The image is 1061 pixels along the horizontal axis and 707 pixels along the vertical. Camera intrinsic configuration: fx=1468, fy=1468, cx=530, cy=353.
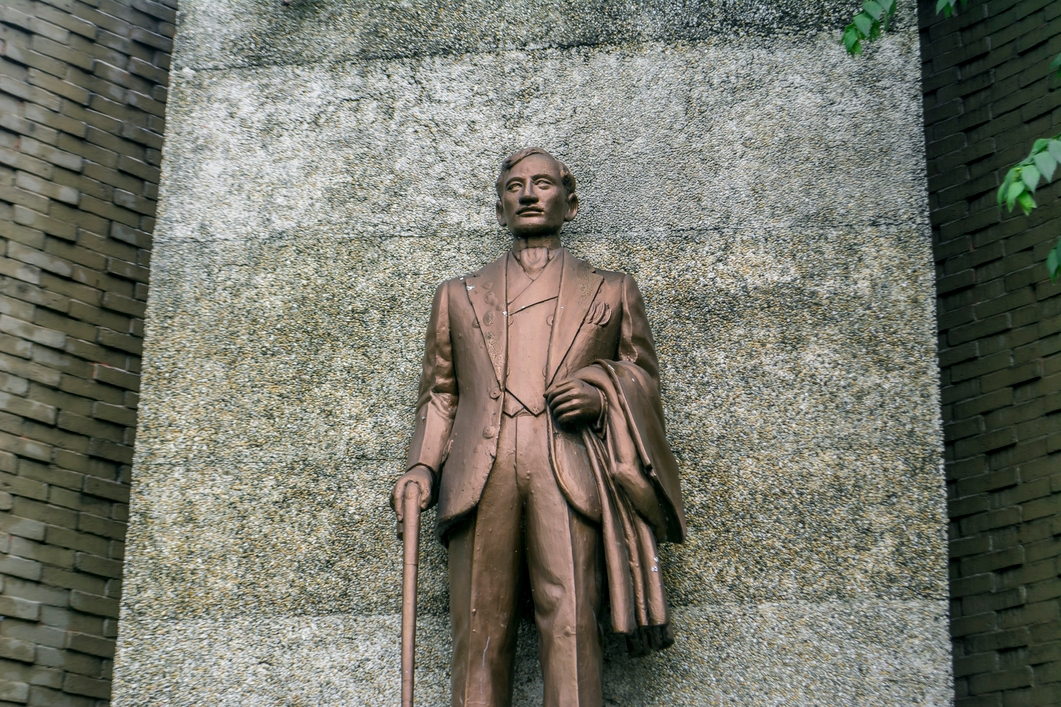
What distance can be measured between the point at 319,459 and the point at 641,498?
2225mm

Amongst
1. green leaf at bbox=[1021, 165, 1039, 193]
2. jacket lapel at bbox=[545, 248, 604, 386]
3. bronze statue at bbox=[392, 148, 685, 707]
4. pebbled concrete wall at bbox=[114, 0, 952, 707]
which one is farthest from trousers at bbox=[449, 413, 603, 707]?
green leaf at bbox=[1021, 165, 1039, 193]

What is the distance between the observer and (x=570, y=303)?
24.8ft

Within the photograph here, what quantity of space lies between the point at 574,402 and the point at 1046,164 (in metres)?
2.41

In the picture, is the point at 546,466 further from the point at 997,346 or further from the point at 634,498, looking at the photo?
the point at 997,346

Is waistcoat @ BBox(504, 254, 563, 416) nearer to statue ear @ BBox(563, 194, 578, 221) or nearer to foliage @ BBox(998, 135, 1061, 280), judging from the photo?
statue ear @ BBox(563, 194, 578, 221)

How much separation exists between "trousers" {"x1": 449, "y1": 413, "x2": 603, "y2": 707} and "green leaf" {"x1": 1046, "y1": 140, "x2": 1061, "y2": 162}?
2668 millimetres

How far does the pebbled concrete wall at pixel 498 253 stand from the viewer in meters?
7.93

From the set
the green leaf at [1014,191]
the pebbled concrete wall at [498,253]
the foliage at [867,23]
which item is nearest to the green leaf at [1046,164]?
the green leaf at [1014,191]

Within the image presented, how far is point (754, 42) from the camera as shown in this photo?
9.27m

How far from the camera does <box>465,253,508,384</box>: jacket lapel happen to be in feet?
24.4

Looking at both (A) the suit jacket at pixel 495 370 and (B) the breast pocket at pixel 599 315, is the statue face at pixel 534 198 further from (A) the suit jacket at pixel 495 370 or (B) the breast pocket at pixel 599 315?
(B) the breast pocket at pixel 599 315

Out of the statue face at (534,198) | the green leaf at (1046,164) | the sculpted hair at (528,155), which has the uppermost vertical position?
the sculpted hair at (528,155)

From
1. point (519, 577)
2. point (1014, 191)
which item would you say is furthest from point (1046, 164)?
point (519, 577)

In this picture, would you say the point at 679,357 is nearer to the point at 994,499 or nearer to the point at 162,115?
the point at 994,499
